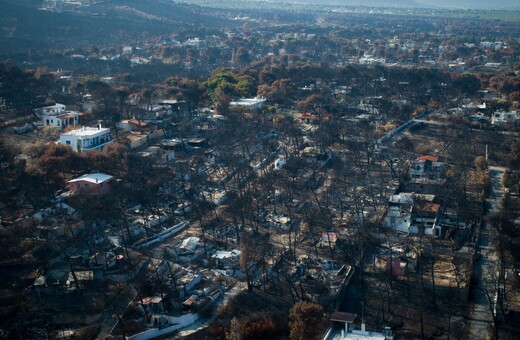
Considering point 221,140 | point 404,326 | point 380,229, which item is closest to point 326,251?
point 380,229

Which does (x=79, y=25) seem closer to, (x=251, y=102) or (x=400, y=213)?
(x=251, y=102)

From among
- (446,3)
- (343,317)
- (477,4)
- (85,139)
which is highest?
(343,317)

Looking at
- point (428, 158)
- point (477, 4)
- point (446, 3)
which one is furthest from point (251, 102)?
point (446, 3)

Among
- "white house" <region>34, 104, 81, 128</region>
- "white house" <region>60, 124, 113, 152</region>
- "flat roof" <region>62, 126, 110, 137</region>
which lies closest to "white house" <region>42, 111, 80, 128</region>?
"white house" <region>34, 104, 81, 128</region>

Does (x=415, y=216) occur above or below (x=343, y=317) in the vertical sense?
below

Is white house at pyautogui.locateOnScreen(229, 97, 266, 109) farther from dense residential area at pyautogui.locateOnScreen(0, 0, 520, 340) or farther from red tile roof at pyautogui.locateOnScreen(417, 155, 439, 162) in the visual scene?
red tile roof at pyautogui.locateOnScreen(417, 155, 439, 162)

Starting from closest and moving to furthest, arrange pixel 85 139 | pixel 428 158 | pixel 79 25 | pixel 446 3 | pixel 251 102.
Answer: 1. pixel 428 158
2. pixel 85 139
3. pixel 251 102
4. pixel 79 25
5. pixel 446 3

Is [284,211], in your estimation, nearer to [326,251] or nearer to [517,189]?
[326,251]

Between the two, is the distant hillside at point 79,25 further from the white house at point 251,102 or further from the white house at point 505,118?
the white house at point 505,118
